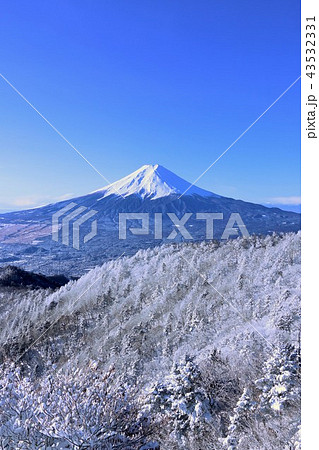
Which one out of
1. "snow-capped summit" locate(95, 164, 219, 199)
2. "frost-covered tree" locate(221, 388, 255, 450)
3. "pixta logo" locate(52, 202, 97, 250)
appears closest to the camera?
"frost-covered tree" locate(221, 388, 255, 450)

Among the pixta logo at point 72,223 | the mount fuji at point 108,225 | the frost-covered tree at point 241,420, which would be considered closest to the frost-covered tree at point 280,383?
the frost-covered tree at point 241,420

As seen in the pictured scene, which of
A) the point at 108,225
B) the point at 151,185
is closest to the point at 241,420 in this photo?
the point at 108,225

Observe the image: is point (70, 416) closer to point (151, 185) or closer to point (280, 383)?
point (280, 383)

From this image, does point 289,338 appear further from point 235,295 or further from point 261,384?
point 235,295

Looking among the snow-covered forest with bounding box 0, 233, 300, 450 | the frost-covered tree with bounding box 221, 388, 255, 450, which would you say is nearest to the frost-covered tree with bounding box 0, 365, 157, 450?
the snow-covered forest with bounding box 0, 233, 300, 450

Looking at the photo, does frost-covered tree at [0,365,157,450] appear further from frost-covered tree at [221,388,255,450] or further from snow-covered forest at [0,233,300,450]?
frost-covered tree at [221,388,255,450]

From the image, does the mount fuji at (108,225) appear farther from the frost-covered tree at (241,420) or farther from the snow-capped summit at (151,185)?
the frost-covered tree at (241,420)
